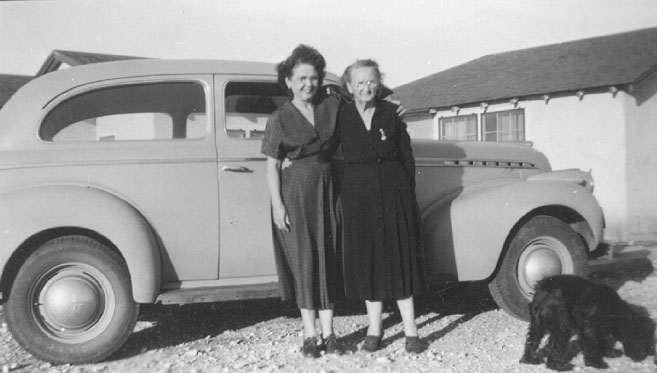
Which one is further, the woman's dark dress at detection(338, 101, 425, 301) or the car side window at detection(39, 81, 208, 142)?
the car side window at detection(39, 81, 208, 142)

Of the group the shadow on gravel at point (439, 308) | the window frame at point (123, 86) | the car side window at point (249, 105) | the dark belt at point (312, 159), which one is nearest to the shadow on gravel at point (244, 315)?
the shadow on gravel at point (439, 308)

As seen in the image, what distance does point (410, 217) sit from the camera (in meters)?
3.70

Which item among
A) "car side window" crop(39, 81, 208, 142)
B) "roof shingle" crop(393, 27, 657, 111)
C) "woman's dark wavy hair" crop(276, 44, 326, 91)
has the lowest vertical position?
"car side window" crop(39, 81, 208, 142)

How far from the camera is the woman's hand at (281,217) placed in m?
3.57

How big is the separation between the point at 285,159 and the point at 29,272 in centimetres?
166

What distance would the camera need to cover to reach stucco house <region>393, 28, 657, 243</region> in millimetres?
9820

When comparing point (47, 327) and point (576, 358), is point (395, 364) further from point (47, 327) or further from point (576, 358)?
point (47, 327)

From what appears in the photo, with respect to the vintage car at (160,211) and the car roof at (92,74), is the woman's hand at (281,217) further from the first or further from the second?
the car roof at (92,74)

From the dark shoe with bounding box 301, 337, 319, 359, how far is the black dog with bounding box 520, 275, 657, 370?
1.22 metres

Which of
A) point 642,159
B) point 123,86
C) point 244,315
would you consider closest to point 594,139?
point 642,159

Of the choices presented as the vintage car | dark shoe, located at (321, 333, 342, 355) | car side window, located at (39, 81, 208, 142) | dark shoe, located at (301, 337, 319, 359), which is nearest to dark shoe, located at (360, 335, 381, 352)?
dark shoe, located at (321, 333, 342, 355)

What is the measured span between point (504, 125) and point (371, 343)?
29.4 ft

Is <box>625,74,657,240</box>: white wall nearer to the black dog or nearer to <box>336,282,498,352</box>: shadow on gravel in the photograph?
<box>336,282,498,352</box>: shadow on gravel

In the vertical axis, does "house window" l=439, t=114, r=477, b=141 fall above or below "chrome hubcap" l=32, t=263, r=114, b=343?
above
